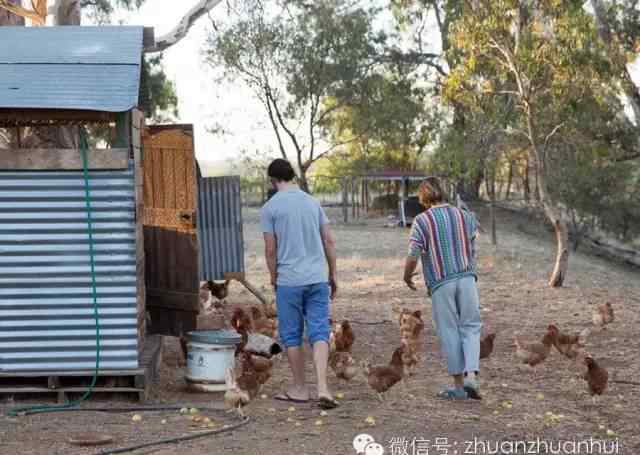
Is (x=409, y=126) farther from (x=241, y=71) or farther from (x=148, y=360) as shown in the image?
(x=148, y=360)

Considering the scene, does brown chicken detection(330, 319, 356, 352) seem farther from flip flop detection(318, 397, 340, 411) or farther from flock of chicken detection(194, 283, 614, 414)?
flip flop detection(318, 397, 340, 411)

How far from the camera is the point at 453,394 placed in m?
7.85

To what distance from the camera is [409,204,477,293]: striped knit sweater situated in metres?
7.59

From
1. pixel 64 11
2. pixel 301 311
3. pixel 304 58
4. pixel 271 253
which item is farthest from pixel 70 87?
pixel 304 58

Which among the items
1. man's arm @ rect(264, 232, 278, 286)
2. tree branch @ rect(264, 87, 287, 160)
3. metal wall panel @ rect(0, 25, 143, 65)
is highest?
tree branch @ rect(264, 87, 287, 160)

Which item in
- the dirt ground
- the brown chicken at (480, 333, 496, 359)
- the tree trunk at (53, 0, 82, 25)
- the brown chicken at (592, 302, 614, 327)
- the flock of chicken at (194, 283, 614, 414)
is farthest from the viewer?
the tree trunk at (53, 0, 82, 25)

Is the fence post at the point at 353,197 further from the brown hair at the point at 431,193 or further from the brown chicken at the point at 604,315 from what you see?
the brown hair at the point at 431,193

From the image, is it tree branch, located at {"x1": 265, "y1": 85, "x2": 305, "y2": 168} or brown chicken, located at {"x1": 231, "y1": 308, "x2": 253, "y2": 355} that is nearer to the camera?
brown chicken, located at {"x1": 231, "y1": 308, "x2": 253, "y2": 355}

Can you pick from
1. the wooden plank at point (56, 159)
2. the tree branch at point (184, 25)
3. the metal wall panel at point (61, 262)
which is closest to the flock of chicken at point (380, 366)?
the metal wall panel at point (61, 262)

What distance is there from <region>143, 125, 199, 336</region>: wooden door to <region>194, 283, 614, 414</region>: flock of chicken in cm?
69

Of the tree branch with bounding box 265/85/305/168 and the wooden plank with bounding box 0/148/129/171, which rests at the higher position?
the tree branch with bounding box 265/85/305/168

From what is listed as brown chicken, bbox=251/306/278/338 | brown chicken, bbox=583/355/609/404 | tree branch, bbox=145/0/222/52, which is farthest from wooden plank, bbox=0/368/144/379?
tree branch, bbox=145/0/222/52

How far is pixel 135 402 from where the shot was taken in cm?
767

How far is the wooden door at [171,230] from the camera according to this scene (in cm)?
964
